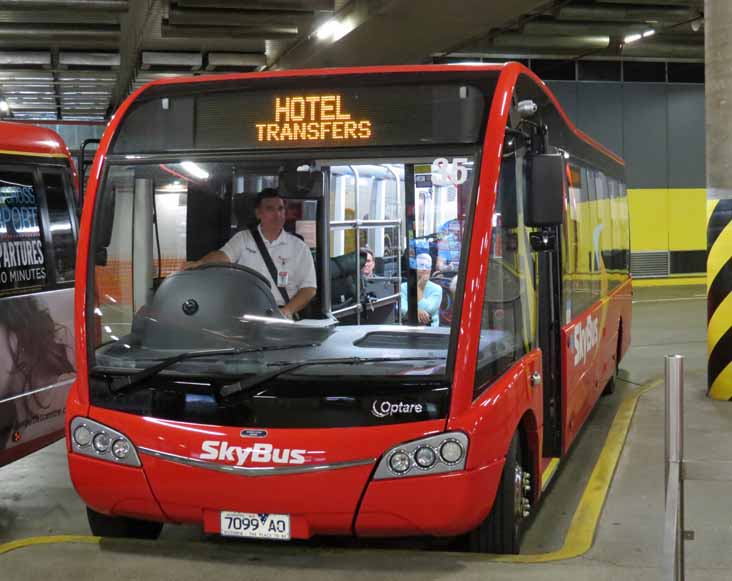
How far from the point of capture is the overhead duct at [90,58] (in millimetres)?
20734

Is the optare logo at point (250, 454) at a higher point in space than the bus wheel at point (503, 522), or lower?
higher

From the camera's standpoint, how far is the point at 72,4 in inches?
615

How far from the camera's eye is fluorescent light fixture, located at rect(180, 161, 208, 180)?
5504 mm

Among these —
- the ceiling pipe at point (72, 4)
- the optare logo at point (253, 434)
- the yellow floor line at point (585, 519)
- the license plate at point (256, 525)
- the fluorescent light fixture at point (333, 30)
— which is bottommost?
the yellow floor line at point (585, 519)

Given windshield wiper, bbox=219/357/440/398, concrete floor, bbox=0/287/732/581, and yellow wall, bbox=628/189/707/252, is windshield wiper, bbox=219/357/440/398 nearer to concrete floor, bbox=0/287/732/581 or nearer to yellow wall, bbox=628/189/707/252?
concrete floor, bbox=0/287/732/581

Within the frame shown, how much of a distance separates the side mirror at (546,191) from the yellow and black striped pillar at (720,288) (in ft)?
17.2

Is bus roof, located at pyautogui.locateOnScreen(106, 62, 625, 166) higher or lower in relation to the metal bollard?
higher

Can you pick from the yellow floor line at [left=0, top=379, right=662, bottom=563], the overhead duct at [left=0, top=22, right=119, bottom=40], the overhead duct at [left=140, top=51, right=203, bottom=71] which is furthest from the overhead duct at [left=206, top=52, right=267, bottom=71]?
the yellow floor line at [left=0, top=379, right=662, bottom=563]

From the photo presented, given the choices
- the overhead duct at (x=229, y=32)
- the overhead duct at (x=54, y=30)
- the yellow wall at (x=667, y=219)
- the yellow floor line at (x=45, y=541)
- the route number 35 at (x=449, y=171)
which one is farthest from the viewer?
the yellow wall at (x=667, y=219)

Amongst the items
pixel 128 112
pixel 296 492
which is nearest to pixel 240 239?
pixel 128 112

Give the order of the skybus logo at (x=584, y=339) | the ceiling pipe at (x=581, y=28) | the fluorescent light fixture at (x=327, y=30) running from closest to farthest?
the skybus logo at (x=584, y=339) → the fluorescent light fixture at (x=327, y=30) → the ceiling pipe at (x=581, y=28)

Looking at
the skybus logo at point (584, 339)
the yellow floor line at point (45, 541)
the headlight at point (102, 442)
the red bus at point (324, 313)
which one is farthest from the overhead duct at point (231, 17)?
the headlight at point (102, 442)

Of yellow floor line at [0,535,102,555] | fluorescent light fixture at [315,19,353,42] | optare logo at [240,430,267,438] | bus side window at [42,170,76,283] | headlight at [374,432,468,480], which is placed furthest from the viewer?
fluorescent light fixture at [315,19,353,42]

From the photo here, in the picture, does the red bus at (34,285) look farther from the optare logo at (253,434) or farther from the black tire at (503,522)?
the black tire at (503,522)
